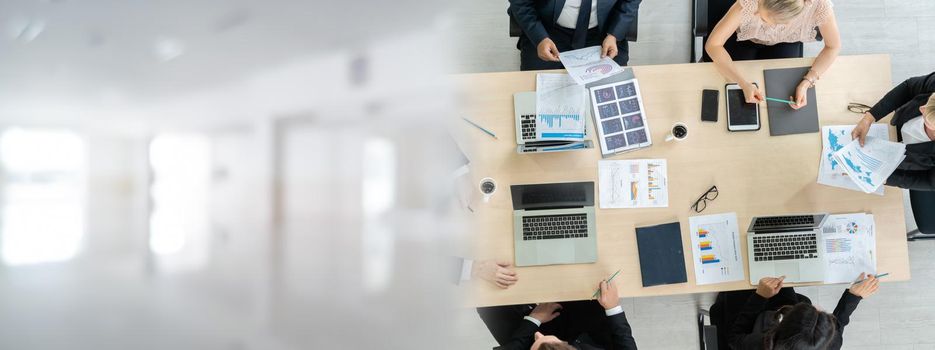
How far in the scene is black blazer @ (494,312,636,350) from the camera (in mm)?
1790

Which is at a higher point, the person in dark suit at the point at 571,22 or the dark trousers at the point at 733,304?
the person in dark suit at the point at 571,22

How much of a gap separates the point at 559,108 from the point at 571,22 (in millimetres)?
428

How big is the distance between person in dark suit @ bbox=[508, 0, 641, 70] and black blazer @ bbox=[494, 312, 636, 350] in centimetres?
→ 93

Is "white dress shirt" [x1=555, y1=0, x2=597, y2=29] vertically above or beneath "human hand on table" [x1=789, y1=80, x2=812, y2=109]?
above

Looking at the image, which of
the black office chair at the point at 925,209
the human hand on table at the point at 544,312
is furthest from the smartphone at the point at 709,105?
the black office chair at the point at 925,209

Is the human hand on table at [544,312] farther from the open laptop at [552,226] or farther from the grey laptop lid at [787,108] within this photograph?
the grey laptop lid at [787,108]

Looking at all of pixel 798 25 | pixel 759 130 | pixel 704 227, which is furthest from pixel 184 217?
pixel 798 25

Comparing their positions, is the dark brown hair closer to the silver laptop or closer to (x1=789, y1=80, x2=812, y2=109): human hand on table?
the silver laptop

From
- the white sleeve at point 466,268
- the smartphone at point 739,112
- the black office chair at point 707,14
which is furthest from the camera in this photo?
the black office chair at point 707,14

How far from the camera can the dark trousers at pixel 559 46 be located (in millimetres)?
2086

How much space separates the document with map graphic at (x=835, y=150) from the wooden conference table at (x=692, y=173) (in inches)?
0.8

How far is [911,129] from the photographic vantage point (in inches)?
70.2

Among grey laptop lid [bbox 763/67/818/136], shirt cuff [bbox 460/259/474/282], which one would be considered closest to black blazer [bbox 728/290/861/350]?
grey laptop lid [bbox 763/67/818/136]

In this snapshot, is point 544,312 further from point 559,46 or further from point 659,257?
point 559,46
